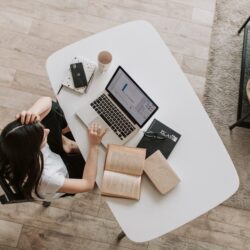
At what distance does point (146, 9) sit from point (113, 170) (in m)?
1.52

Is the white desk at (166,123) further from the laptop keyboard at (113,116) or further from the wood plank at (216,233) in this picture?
the wood plank at (216,233)

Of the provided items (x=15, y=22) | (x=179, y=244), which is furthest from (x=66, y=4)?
(x=179, y=244)

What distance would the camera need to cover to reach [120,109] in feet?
5.30

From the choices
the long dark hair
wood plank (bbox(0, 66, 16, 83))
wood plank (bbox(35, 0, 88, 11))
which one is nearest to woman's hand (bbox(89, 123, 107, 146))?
the long dark hair

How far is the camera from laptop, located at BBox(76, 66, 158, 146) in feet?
5.06

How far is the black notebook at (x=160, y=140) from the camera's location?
5.16 feet

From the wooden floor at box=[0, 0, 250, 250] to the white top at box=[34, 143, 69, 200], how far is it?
614mm

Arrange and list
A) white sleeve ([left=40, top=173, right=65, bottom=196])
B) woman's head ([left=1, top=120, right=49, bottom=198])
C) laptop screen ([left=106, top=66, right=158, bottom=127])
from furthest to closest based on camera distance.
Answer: laptop screen ([left=106, top=66, right=158, bottom=127]) < white sleeve ([left=40, top=173, right=65, bottom=196]) < woman's head ([left=1, top=120, right=49, bottom=198])

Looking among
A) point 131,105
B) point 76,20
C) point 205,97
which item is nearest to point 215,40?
point 205,97

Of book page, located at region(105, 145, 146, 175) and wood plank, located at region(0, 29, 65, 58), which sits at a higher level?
Answer: book page, located at region(105, 145, 146, 175)

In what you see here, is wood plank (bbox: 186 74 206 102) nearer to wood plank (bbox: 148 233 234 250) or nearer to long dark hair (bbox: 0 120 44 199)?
wood plank (bbox: 148 233 234 250)

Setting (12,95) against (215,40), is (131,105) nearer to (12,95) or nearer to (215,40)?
(12,95)

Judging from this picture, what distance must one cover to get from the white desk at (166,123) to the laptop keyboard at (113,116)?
2.0 inches

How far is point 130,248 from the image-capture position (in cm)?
206
